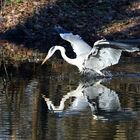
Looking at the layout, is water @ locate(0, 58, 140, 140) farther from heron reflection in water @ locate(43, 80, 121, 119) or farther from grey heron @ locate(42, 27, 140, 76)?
grey heron @ locate(42, 27, 140, 76)

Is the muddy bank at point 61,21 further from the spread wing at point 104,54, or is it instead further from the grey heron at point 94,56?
the spread wing at point 104,54

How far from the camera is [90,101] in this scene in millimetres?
12305

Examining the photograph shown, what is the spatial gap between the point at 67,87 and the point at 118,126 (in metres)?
4.28

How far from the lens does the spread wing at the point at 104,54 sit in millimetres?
14770

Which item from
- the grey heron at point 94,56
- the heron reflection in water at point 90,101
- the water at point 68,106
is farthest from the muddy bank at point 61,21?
the heron reflection in water at point 90,101

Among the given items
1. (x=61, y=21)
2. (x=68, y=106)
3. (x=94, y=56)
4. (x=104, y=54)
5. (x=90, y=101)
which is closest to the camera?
(x=68, y=106)

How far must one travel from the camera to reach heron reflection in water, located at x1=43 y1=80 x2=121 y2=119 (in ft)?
37.4

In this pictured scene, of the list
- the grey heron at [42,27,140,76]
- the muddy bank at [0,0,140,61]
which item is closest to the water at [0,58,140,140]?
the grey heron at [42,27,140,76]

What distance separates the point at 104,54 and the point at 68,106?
4.24 meters

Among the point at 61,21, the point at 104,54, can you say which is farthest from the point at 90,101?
the point at 61,21

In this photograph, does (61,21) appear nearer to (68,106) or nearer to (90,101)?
(90,101)

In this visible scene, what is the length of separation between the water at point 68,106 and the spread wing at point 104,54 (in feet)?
1.28

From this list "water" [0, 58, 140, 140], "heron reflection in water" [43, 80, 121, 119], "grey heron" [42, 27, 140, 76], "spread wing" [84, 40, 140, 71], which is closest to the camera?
"water" [0, 58, 140, 140]

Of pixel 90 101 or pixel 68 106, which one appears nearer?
pixel 68 106
